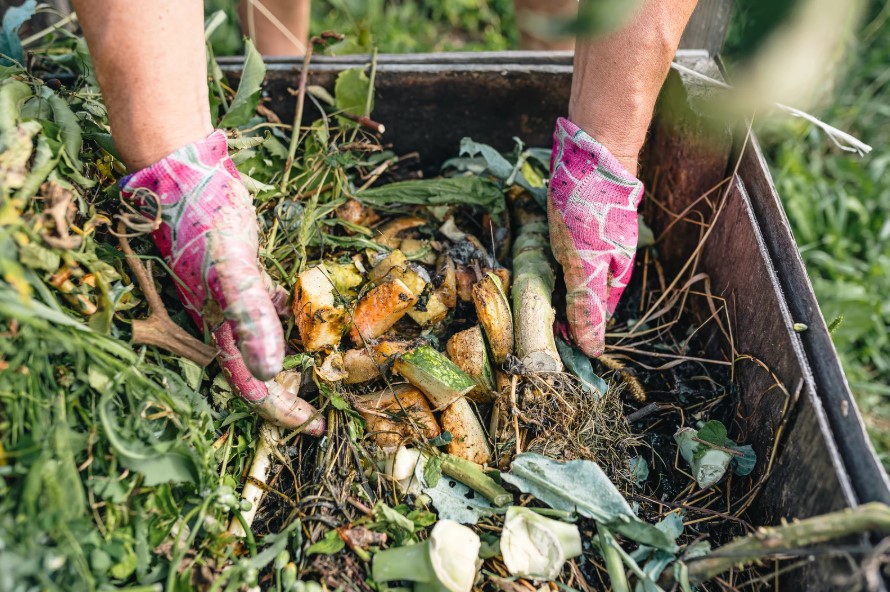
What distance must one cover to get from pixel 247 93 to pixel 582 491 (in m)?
1.13

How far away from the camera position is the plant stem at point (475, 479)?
116 centimetres

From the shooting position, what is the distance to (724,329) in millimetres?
1417

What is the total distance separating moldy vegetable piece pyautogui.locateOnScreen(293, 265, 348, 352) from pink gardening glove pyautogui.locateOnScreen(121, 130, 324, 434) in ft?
0.37

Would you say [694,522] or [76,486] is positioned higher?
[76,486]

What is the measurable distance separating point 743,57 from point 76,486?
37.7 inches

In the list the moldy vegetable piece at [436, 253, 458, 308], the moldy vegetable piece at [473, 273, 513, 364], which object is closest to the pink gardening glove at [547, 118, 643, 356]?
the moldy vegetable piece at [473, 273, 513, 364]

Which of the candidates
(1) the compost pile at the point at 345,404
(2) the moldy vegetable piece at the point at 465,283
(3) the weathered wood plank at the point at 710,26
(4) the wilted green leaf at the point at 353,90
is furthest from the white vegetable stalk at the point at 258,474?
(3) the weathered wood plank at the point at 710,26

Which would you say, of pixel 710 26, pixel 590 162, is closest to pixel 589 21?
pixel 590 162

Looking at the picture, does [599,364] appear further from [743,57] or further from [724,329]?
[743,57]

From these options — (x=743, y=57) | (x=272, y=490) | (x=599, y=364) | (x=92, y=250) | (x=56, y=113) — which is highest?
(x=743, y=57)

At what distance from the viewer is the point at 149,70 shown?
1048 mm

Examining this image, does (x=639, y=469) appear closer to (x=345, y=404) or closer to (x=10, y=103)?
(x=345, y=404)

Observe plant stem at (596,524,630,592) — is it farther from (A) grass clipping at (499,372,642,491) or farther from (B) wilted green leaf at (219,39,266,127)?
(B) wilted green leaf at (219,39,266,127)

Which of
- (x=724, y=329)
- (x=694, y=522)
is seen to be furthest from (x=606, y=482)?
(x=724, y=329)
